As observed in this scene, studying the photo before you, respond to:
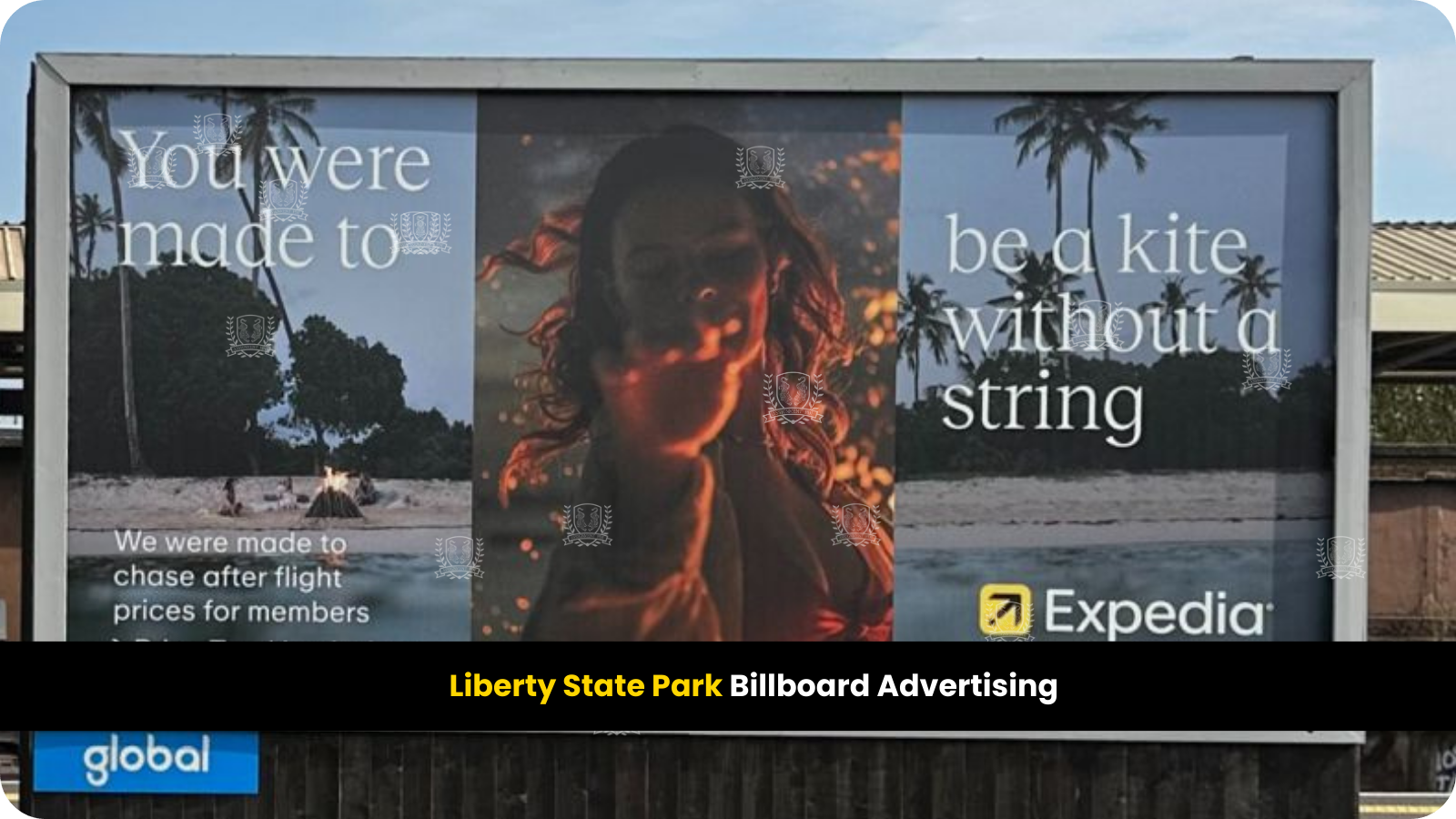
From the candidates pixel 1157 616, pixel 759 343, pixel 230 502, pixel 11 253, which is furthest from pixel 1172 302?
pixel 11 253

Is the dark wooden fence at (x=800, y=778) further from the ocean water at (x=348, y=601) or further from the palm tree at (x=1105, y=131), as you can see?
the palm tree at (x=1105, y=131)

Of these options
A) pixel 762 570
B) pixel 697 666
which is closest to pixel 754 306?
pixel 762 570

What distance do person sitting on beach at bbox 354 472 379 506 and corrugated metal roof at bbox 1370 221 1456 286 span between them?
Result: 21.6 feet

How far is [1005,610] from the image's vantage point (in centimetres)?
629

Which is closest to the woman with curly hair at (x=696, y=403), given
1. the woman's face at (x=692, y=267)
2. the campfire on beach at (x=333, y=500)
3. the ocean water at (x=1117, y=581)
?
the woman's face at (x=692, y=267)

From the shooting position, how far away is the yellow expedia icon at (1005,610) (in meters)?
6.28

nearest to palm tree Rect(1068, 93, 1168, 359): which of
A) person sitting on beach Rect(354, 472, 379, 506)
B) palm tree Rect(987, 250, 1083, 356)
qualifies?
palm tree Rect(987, 250, 1083, 356)

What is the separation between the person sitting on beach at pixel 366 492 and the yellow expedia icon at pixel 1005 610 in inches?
110

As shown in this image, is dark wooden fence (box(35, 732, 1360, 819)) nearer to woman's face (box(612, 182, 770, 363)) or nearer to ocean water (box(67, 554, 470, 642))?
ocean water (box(67, 554, 470, 642))

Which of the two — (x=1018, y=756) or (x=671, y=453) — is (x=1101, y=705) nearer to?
(x=1018, y=756)

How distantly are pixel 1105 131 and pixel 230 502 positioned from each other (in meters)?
4.32

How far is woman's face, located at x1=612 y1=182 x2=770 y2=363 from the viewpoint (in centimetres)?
621

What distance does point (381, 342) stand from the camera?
20.7 ft

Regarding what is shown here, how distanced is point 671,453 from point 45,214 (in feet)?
10.1
